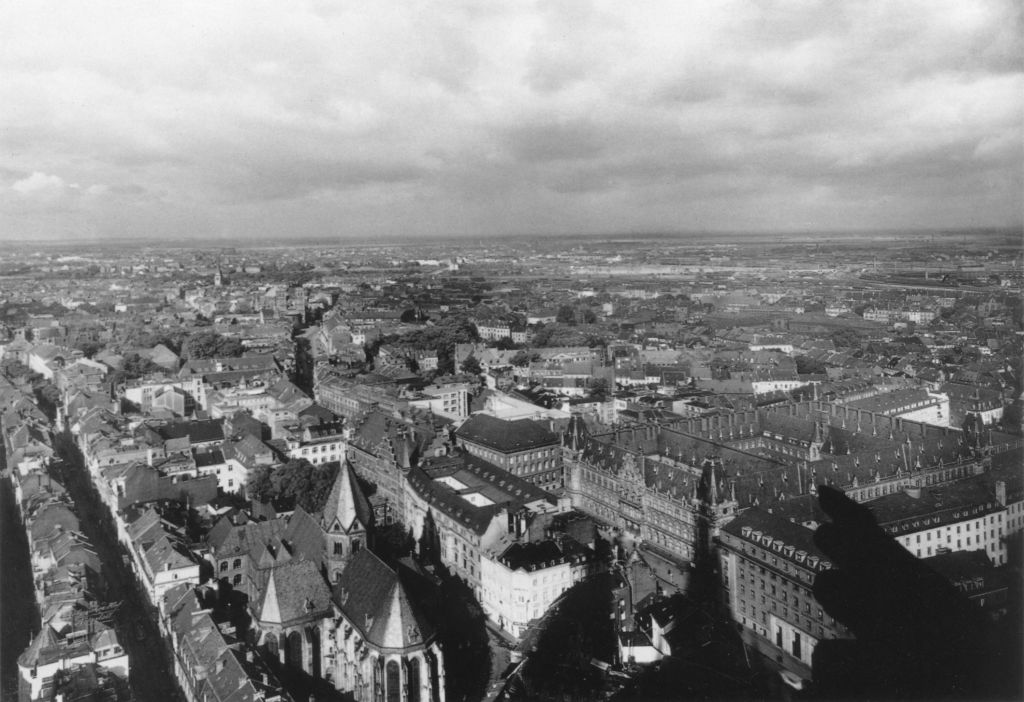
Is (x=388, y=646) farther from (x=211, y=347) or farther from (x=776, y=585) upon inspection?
(x=211, y=347)

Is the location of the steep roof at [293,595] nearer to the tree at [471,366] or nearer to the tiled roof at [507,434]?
the tiled roof at [507,434]

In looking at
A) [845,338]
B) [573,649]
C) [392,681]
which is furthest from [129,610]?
[845,338]

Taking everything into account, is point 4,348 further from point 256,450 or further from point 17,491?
point 256,450

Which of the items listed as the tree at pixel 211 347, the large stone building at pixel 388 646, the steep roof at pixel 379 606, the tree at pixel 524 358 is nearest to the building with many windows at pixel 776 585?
the large stone building at pixel 388 646

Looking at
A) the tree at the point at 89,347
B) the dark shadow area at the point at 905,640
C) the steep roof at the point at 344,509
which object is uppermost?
the steep roof at the point at 344,509

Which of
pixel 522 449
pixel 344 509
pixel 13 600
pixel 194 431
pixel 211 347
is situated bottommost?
pixel 13 600

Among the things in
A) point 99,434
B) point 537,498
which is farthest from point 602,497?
point 99,434

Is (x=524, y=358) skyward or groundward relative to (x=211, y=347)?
groundward
